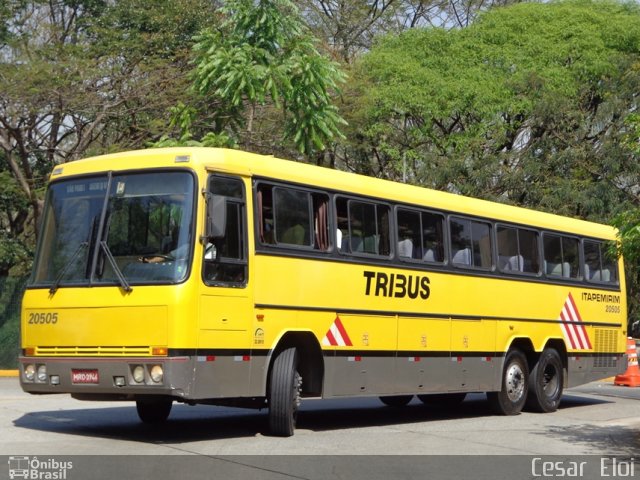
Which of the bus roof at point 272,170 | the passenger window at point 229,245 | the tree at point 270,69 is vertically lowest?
the passenger window at point 229,245

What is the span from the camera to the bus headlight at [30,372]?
12.6m

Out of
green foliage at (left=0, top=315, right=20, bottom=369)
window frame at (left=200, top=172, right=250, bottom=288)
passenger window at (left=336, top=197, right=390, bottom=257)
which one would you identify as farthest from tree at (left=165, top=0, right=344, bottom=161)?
window frame at (left=200, top=172, right=250, bottom=288)

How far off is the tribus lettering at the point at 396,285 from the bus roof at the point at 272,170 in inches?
40.5

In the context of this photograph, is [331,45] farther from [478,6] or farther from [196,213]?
[196,213]

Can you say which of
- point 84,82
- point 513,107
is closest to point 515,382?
point 84,82

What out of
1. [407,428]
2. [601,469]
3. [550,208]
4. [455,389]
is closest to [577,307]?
[455,389]

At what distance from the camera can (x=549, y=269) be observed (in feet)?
61.2

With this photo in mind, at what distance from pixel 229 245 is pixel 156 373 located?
5.37ft

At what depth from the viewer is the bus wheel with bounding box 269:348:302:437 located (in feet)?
42.1

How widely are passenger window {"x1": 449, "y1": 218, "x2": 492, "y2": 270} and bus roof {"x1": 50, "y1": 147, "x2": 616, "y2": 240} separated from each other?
0.18 metres

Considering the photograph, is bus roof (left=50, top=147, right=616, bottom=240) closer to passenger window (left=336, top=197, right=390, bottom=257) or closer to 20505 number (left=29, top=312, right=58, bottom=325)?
passenger window (left=336, top=197, right=390, bottom=257)

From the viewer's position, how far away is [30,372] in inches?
498

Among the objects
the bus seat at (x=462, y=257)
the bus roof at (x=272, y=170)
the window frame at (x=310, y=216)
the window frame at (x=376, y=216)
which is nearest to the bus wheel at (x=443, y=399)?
the bus seat at (x=462, y=257)

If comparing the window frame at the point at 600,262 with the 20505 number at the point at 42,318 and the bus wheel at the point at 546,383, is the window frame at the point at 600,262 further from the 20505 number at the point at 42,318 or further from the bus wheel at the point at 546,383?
the 20505 number at the point at 42,318
